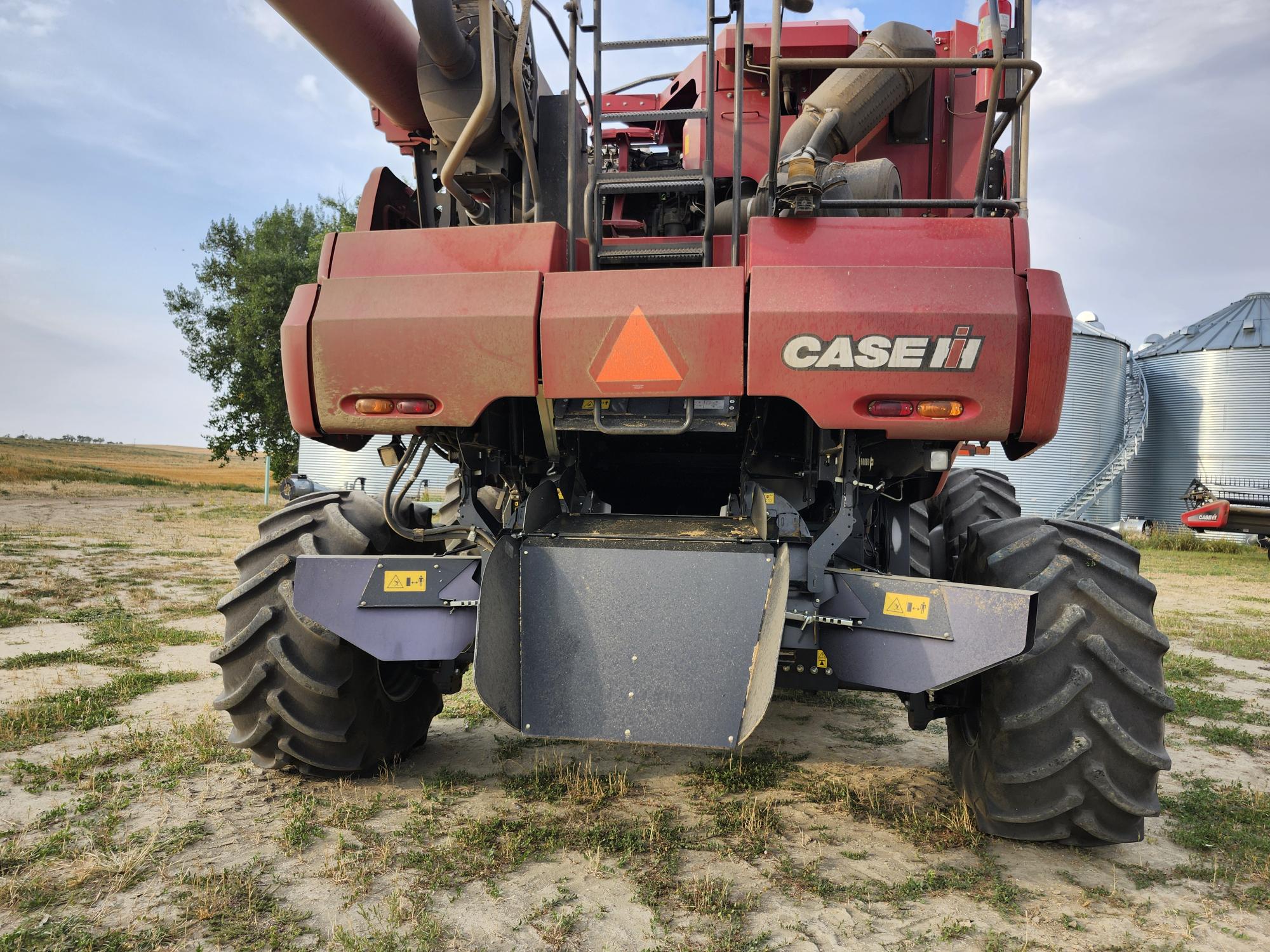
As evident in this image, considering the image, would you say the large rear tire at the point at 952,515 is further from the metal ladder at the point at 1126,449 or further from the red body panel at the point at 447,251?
the metal ladder at the point at 1126,449

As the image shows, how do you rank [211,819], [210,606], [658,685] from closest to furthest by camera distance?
[658,685] → [211,819] → [210,606]

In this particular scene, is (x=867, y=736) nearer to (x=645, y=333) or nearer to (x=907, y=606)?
(x=907, y=606)

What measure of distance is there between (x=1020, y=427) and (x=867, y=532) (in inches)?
35.1

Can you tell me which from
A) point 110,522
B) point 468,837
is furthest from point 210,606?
point 110,522

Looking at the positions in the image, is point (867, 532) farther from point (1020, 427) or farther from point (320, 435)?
point (320, 435)

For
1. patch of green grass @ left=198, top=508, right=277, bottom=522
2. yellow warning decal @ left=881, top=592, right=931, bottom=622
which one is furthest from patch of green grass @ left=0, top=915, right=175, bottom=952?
patch of green grass @ left=198, top=508, right=277, bottom=522

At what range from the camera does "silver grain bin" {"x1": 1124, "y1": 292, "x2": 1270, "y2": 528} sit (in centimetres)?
2272

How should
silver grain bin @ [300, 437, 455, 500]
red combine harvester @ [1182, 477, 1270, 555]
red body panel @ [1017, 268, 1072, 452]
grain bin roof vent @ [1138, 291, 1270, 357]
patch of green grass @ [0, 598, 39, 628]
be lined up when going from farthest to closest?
1. silver grain bin @ [300, 437, 455, 500]
2. grain bin roof vent @ [1138, 291, 1270, 357]
3. red combine harvester @ [1182, 477, 1270, 555]
4. patch of green grass @ [0, 598, 39, 628]
5. red body panel @ [1017, 268, 1072, 452]

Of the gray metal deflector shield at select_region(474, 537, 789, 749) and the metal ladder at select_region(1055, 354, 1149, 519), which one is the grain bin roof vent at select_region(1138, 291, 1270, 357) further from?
the gray metal deflector shield at select_region(474, 537, 789, 749)

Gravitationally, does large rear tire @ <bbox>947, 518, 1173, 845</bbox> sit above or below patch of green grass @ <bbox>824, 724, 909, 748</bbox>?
above

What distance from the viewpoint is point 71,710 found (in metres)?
4.62

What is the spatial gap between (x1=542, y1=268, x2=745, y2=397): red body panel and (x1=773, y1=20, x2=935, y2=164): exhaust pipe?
94 cm

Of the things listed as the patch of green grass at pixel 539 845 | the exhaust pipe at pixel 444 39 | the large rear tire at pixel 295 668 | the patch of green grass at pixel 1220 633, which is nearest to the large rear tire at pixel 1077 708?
the patch of green grass at pixel 539 845

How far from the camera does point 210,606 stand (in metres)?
8.37
